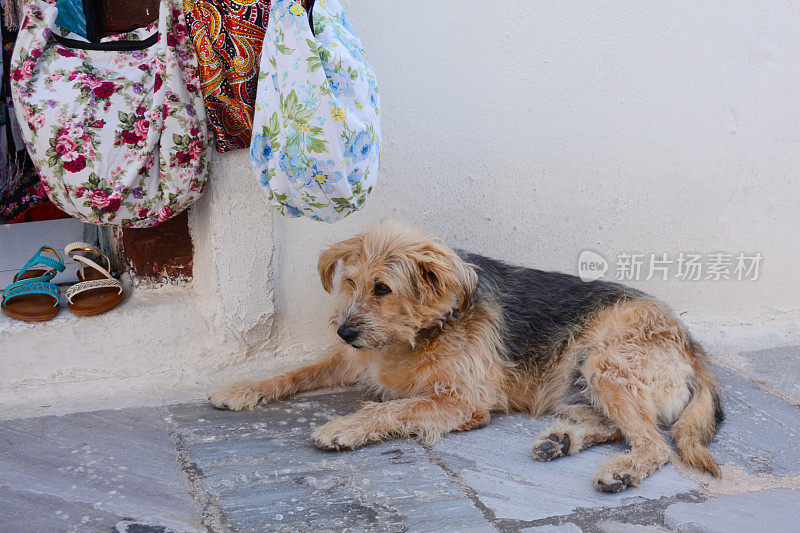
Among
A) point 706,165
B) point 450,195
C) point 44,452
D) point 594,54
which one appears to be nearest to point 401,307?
point 450,195

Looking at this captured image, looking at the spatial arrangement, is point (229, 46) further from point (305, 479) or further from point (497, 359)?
point (497, 359)

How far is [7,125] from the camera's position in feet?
10.7

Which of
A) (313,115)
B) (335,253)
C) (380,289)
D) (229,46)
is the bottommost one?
(380,289)

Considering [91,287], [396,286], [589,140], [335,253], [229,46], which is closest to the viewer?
[229,46]

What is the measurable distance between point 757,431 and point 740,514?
2.85 feet

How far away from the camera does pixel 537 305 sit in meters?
3.44

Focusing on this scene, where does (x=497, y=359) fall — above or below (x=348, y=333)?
below

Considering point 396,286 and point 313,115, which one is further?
point 396,286

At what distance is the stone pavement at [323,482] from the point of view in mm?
2398

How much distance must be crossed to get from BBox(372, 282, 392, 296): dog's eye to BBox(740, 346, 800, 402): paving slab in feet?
7.95

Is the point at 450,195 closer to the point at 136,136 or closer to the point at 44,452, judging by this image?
the point at 136,136

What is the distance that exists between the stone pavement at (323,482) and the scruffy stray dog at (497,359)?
0.10 meters

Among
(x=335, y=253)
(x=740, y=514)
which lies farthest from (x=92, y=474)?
(x=740, y=514)

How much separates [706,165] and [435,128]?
180cm
